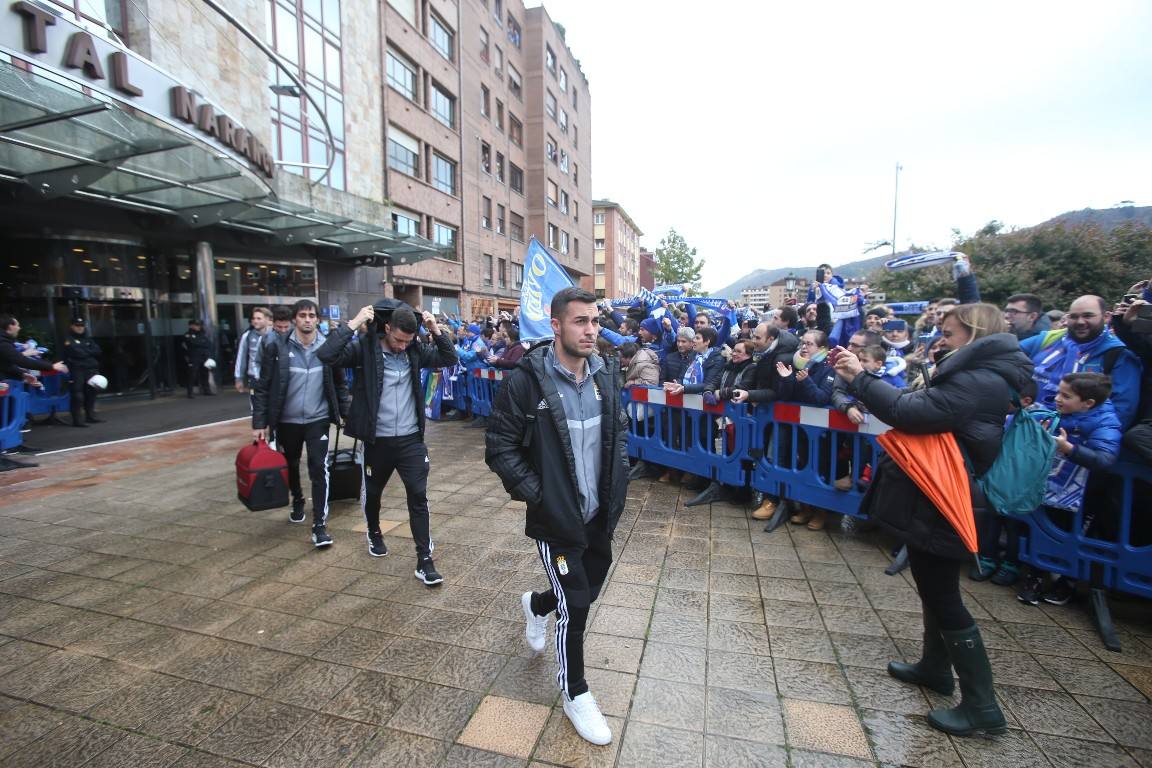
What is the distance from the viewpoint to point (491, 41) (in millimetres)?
31141

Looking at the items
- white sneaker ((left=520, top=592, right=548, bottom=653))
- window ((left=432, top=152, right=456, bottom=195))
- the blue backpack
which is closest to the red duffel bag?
white sneaker ((left=520, top=592, right=548, bottom=653))

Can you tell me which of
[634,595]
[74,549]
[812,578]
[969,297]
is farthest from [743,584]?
[74,549]

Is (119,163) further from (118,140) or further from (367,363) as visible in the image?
(367,363)

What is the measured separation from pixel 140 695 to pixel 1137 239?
24.1 metres

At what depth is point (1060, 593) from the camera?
3.46 m

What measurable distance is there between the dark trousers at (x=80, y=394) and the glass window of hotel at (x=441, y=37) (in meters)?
21.4

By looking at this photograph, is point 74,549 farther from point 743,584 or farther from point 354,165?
point 354,165

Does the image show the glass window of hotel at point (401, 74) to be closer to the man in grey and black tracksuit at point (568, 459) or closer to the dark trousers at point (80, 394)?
the dark trousers at point (80, 394)

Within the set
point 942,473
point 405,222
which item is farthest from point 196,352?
point 942,473

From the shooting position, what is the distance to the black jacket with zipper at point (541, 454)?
2369 millimetres

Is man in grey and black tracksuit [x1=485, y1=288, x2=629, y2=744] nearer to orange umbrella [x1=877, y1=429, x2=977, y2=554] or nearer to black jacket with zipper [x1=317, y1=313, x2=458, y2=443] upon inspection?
orange umbrella [x1=877, y1=429, x2=977, y2=554]

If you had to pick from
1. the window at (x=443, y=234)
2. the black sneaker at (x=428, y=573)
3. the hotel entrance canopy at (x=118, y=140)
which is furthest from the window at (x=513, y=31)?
the black sneaker at (x=428, y=573)

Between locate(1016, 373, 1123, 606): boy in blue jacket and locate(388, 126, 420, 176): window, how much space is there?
22651 mm

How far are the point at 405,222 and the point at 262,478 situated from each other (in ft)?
67.5
